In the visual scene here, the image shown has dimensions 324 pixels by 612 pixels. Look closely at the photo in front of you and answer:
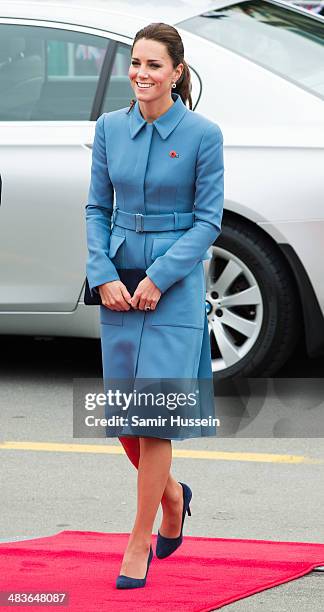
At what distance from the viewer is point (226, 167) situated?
6637mm

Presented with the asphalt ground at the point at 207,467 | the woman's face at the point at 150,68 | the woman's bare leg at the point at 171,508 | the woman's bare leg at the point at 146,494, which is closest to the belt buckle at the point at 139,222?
the woman's face at the point at 150,68

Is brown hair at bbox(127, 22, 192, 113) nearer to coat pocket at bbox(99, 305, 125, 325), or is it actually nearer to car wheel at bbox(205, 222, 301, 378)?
coat pocket at bbox(99, 305, 125, 325)

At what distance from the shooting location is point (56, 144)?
6797 mm

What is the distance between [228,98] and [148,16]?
1.96ft

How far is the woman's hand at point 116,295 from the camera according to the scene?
432 cm

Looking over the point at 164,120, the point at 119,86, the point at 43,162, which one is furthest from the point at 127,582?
the point at 119,86

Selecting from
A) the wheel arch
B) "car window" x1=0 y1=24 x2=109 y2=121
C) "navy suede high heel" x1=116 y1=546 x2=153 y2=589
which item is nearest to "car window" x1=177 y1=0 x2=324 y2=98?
"car window" x1=0 y1=24 x2=109 y2=121

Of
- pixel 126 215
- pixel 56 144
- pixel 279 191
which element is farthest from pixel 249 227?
pixel 126 215

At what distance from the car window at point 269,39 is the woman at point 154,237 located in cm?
258

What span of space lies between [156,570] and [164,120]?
1371 mm

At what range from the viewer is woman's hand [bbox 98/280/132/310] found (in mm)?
4320

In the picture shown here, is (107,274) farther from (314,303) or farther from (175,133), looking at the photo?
(314,303)

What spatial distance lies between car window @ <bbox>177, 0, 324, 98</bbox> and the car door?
0.52 m

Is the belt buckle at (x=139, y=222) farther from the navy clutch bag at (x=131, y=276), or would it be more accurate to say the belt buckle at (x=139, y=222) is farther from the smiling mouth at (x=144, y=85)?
the smiling mouth at (x=144, y=85)
